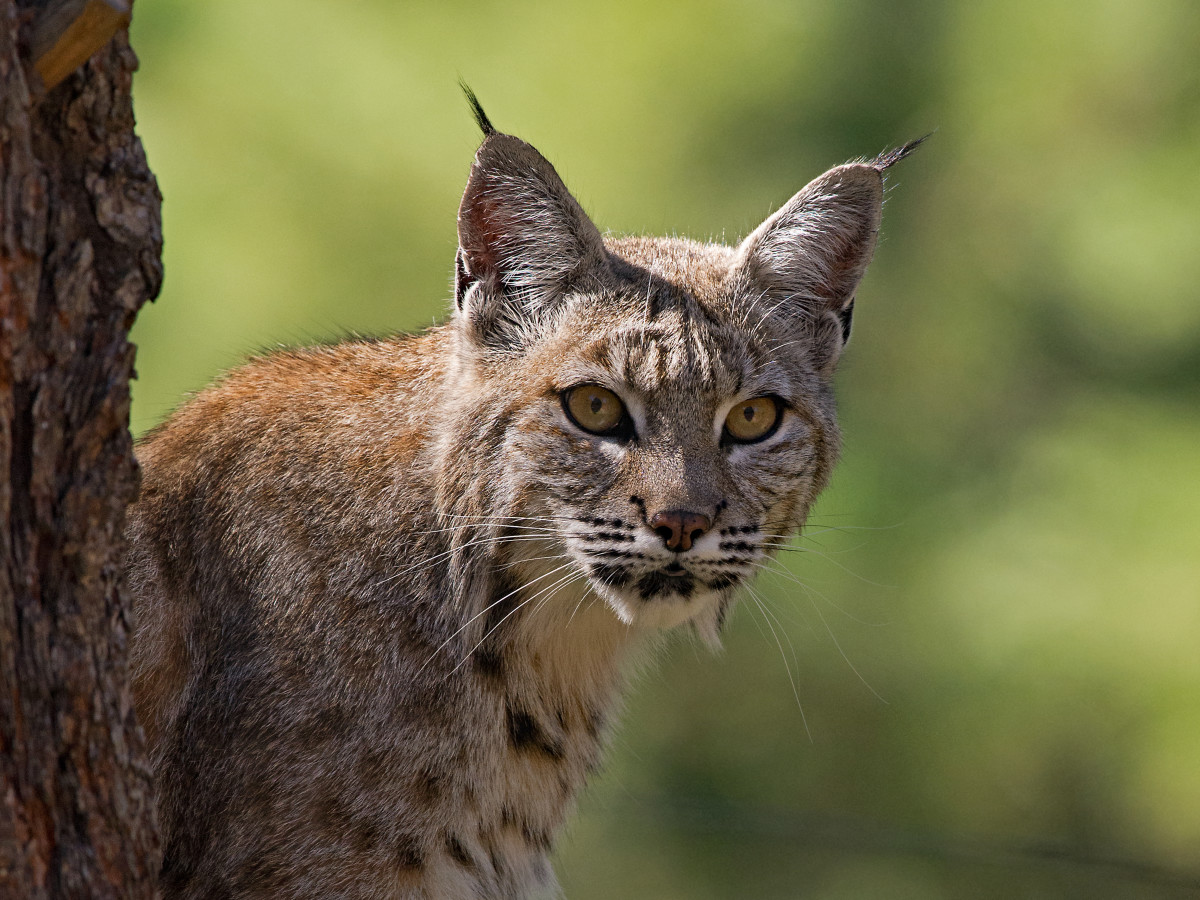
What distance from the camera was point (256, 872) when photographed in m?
3.33

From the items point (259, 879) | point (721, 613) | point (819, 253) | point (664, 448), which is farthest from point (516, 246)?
point (259, 879)

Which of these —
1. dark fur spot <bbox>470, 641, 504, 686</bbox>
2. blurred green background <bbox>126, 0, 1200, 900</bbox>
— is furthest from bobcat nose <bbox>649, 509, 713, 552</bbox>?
blurred green background <bbox>126, 0, 1200, 900</bbox>

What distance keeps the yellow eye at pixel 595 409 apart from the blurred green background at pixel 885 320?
322cm

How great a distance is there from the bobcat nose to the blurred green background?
339cm

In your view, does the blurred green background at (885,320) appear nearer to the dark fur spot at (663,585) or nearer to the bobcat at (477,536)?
the bobcat at (477,536)

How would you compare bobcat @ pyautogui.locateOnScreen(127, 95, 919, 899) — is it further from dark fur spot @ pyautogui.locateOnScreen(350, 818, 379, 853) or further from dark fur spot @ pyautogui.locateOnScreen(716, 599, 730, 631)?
dark fur spot @ pyautogui.locateOnScreen(716, 599, 730, 631)

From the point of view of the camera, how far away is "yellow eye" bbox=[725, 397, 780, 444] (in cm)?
352

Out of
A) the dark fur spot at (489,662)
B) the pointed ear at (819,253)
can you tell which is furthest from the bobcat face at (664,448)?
the dark fur spot at (489,662)

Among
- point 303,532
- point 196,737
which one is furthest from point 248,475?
point 196,737

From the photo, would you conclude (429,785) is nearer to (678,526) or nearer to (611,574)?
(611,574)

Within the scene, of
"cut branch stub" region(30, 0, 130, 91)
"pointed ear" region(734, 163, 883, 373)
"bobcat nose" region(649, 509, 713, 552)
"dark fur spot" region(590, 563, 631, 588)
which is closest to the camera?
"cut branch stub" region(30, 0, 130, 91)

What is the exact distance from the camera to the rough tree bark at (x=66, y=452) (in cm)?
201

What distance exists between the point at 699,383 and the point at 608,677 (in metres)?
0.97

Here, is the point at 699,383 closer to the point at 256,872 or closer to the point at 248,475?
the point at 248,475
